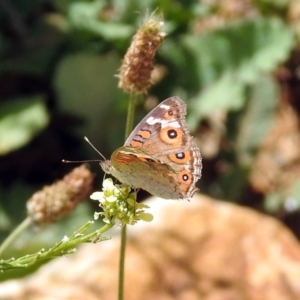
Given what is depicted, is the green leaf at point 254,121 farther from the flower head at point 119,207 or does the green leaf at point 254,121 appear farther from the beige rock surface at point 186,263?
the flower head at point 119,207

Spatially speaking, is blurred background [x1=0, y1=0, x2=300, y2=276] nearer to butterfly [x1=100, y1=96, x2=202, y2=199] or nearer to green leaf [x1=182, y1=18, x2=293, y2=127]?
green leaf [x1=182, y1=18, x2=293, y2=127]

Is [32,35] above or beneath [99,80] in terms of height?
above

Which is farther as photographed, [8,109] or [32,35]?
[32,35]

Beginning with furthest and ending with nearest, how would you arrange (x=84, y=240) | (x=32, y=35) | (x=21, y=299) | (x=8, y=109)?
(x=32, y=35) → (x=8, y=109) → (x=21, y=299) → (x=84, y=240)

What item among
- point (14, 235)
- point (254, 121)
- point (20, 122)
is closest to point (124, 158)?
point (14, 235)

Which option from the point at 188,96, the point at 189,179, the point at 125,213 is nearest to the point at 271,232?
the point at 188,96

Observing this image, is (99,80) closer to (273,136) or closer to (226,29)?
(226,29)

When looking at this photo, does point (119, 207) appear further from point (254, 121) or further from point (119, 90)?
point (254, 121)
